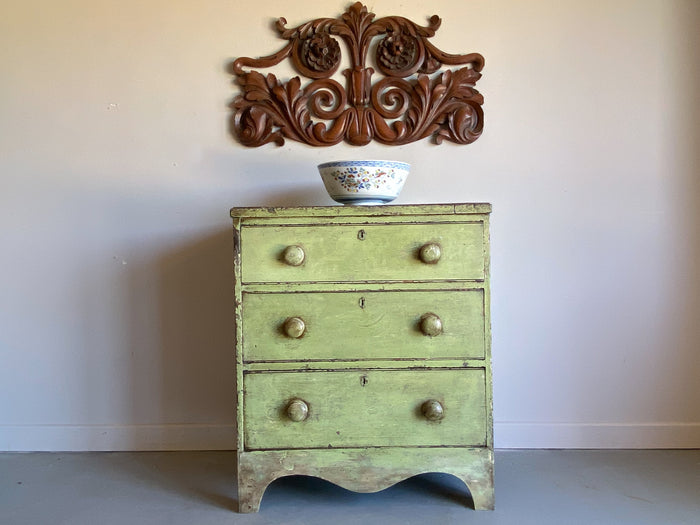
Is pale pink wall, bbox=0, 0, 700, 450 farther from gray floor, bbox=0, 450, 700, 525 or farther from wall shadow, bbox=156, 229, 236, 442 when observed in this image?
gray floor, bbox=0, 450, 700, 525

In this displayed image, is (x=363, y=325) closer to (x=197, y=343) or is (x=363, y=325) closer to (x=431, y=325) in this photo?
(x=431, y=325)

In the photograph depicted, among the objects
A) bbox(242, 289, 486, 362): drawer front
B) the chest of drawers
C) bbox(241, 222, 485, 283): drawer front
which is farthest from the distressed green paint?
bbox(241, 222, 485, 283): drawer front

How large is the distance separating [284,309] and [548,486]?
89 centimetres

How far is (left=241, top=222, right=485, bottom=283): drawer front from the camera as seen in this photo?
151 cm

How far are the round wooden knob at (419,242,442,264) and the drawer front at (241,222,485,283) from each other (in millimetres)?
15

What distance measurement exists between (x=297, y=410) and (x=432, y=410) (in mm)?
333

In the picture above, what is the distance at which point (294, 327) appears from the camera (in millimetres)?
1491

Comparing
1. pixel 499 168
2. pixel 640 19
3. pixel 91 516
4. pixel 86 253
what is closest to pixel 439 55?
pixel 499 168

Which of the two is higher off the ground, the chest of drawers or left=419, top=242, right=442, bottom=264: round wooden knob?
left=419, top=242, right=442, bottom=264: round wooden knob

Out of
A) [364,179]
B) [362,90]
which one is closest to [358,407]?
[364,179]

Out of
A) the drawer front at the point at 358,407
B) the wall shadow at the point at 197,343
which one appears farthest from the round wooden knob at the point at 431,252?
the wall shadow at the point at 197,343

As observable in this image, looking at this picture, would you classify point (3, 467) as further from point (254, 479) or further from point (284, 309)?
point (284, 309)

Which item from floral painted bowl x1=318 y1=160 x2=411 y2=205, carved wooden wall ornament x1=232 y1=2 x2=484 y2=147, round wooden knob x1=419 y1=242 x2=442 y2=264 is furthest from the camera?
carved wooden wall ornament x1=232 y1=2 x2=484 y2=147

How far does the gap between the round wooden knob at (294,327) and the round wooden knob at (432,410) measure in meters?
0.36
